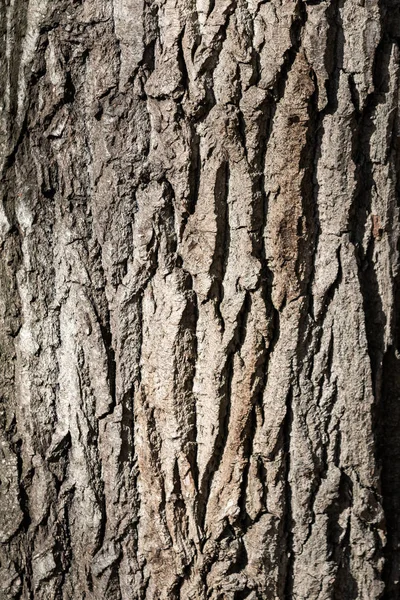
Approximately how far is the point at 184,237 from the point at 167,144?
0.67 ft

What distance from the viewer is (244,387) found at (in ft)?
5.36

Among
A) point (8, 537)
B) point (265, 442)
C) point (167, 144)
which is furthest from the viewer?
point (8, 537)

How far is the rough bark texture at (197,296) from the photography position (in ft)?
5.02

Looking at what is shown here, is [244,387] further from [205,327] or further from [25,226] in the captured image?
[25,226]

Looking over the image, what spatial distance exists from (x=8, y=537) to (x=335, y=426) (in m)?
0.84

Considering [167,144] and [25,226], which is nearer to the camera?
→ [167,144]

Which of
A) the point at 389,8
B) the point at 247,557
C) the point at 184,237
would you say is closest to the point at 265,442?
the point at 247,557

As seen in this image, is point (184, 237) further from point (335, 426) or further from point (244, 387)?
point (335, 426)

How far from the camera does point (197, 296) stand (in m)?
1.61

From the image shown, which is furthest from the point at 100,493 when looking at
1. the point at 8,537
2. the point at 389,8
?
the point at 389,8

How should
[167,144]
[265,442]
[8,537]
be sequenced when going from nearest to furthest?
[167,144], [265,442], [8,537]

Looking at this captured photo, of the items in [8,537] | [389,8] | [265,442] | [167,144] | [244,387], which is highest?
[389,8]

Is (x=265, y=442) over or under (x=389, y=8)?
under

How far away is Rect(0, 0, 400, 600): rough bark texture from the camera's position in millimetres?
1529
